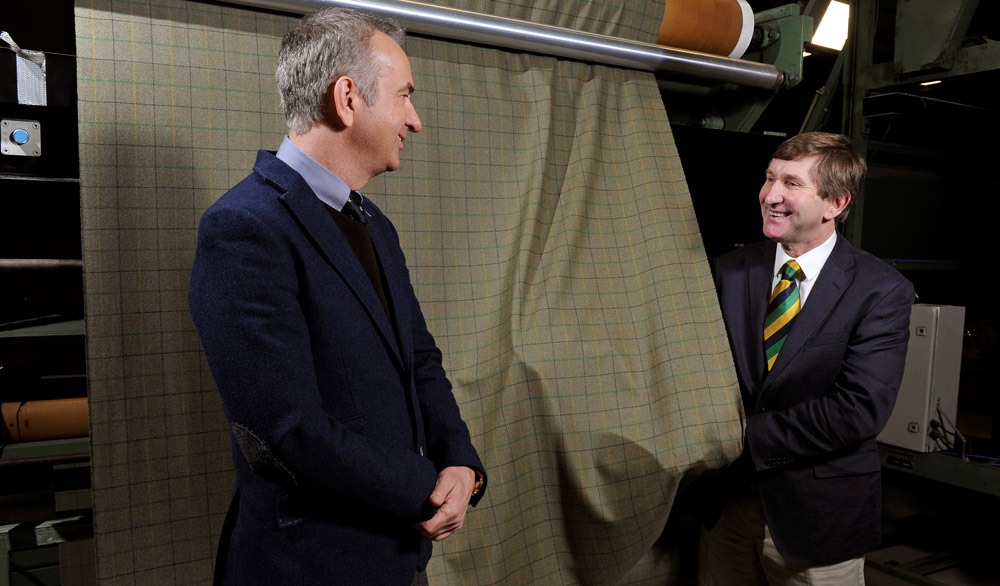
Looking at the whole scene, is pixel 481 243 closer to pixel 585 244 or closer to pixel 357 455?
pixel 585 244

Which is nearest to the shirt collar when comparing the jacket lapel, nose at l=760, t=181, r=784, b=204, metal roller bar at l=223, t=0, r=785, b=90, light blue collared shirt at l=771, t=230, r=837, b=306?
light blue collared shirt at l=771, t=230, r=837, b=306

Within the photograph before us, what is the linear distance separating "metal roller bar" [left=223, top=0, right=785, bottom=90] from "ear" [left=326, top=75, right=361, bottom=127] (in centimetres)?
55

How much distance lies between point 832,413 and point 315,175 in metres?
1.27

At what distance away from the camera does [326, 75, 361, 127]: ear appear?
103 centimetres

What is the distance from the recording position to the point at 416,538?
1.10 metres

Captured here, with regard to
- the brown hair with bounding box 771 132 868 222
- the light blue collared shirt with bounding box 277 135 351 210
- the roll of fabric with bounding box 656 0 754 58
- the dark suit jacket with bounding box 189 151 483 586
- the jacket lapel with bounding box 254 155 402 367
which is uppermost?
the roll of fabric with bounding box 656 0 754 58

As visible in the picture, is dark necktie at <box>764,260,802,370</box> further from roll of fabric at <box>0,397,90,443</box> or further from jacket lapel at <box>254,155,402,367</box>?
roll of fabric at <box>0,397,90,443</box>

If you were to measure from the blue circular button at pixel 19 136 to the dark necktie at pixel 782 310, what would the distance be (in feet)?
6.06

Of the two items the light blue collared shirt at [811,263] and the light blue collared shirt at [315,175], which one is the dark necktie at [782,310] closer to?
the light blue collared shirt at [811,263]

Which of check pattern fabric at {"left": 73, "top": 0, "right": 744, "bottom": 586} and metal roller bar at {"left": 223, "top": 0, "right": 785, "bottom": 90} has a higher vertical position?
metal roller bar at {"left": 223, "top": 0, "right": 785, "bottom": 90}

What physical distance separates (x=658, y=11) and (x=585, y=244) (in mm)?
692

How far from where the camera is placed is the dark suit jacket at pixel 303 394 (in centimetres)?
91

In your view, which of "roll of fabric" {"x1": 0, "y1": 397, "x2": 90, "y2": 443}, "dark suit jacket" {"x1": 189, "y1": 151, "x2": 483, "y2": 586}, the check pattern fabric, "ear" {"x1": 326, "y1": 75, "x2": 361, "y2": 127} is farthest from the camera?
"roll of fabric" {"x1": 0, "y1": 397, "x2": 90, "y2": 443}

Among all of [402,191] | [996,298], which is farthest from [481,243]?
[996,298]
